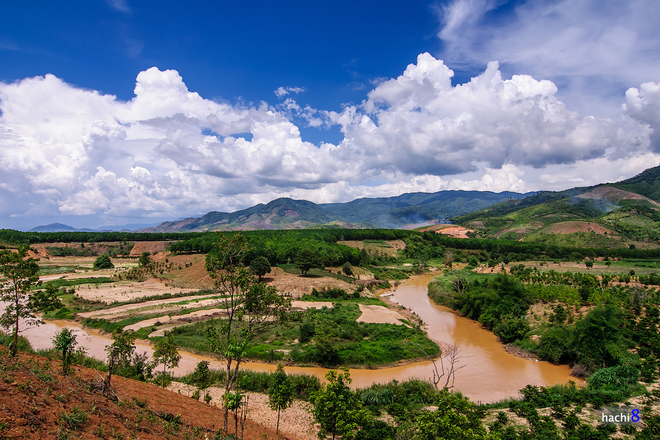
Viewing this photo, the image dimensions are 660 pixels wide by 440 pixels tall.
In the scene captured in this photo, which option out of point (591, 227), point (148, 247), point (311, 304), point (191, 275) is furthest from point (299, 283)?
point (591, 227)

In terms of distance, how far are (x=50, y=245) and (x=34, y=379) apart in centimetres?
15806

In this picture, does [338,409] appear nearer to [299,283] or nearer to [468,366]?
[468,366]

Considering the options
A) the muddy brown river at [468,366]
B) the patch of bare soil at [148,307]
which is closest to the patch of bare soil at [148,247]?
the patch of bare soil at [148,307]

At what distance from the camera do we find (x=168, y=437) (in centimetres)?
1195

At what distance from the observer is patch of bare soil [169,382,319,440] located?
708 inches

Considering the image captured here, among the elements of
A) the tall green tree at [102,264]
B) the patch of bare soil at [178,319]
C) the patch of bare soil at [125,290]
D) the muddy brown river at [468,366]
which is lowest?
the muddy brown river at [468,366]

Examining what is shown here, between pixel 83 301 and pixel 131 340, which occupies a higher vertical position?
pixel 131 340

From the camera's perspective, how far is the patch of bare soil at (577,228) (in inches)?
4466

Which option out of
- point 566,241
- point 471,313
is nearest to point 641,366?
point 471,313

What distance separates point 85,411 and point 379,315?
127 feet

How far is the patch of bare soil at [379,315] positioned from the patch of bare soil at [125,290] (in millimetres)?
38325

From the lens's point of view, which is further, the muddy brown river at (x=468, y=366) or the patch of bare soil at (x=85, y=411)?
the muddy brown river at (x=468, y=366)

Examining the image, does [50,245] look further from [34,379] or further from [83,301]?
[34,379]

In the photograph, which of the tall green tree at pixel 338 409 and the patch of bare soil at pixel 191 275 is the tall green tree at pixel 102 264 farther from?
the tall green tree at pixel 338 409
